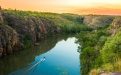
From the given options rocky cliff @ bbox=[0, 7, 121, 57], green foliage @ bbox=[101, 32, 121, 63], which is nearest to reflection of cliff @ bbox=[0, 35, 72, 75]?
rocky cliff @ bbox=[0, 7, 121, 57]

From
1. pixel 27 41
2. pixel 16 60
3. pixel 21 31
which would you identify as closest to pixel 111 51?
pixel 16 60

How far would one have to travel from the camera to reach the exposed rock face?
7638cm

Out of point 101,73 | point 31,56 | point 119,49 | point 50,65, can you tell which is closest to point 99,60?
point 119,49

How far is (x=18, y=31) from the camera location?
321 ft

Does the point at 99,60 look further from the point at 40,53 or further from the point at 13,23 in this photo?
the point at 13,23

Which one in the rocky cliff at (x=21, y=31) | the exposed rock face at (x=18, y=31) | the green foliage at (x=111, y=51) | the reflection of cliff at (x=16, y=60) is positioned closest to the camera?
the green foliage at (x=111, y=51)

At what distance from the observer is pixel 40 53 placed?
262 feet

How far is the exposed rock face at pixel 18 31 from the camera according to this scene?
76.4m

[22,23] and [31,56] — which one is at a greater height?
[22,23]

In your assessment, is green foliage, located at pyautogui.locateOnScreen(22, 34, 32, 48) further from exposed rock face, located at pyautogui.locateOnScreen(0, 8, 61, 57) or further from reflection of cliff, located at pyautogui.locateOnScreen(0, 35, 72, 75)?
reflection of cliff, located at pyautogui.locateOnScreen(0, 35, 72, 75)

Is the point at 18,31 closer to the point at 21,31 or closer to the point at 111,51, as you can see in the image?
the point at 21,31

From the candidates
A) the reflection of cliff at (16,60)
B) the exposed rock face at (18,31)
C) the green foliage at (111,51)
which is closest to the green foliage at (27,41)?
the exposed rock face at (18,31)

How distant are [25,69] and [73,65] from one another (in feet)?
41.2

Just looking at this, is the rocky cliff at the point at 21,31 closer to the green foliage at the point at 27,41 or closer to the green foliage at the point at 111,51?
the green foliage at the point at 27,41
